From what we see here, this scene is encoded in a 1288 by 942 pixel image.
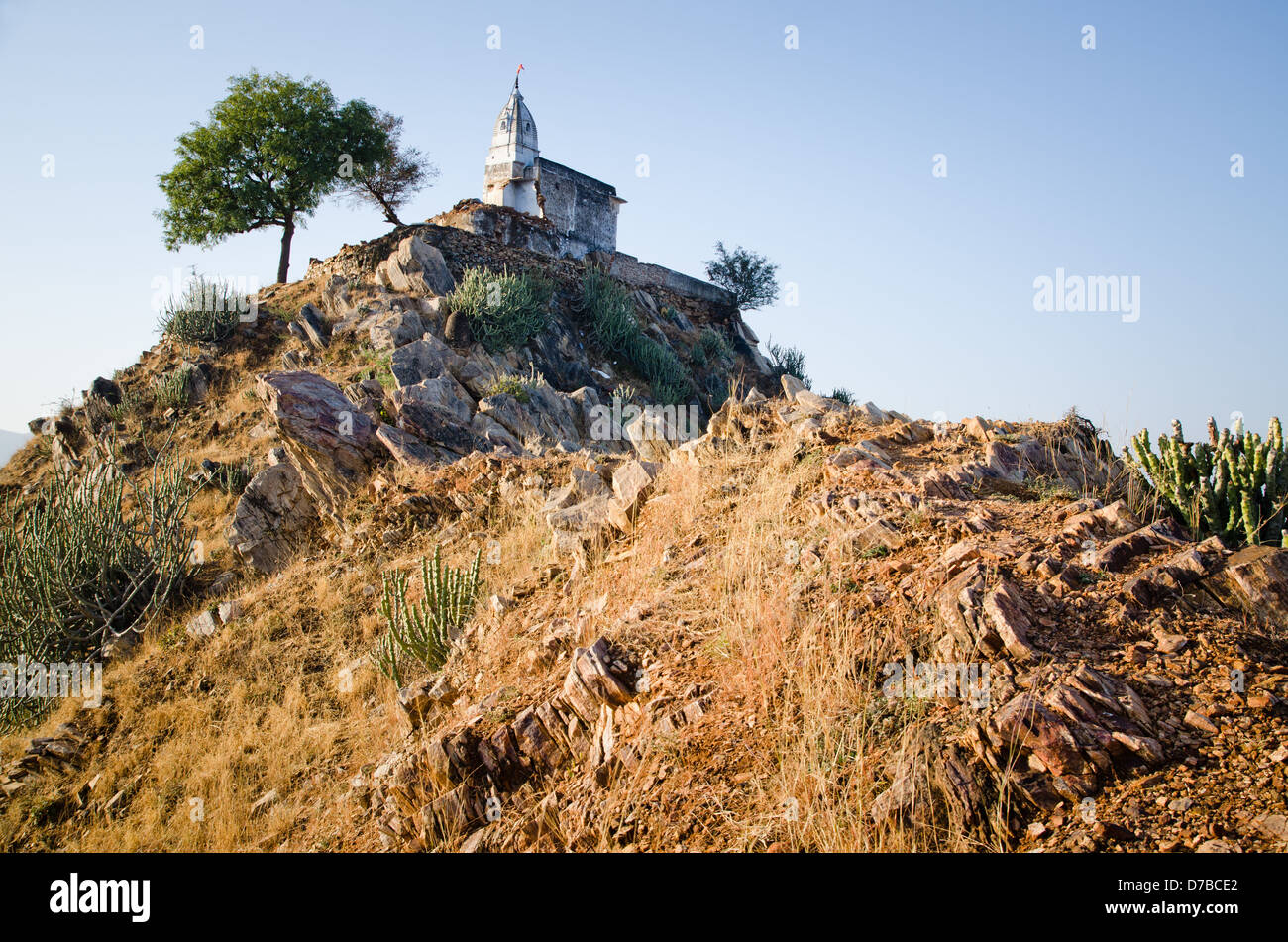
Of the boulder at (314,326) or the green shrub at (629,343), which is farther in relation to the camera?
the green shrub at (629,343)

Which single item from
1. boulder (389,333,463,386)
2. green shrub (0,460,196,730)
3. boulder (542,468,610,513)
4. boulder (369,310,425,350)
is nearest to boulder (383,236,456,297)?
boulder (369,310,425,350)

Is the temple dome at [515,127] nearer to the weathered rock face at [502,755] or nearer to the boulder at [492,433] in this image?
the boulder at [492,433]

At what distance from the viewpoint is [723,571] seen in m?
4.52

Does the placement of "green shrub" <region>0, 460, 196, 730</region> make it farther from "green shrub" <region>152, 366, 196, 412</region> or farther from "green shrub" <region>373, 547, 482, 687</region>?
"green shrub" <region>152, 366, 196, 412</region>

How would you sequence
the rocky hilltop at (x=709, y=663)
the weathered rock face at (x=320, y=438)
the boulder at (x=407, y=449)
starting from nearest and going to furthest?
1. the rocky hilltop at (x=709, y=663)
2. the weathered rock face at (x=320, y=438)
3. the boulder at (x=407, y=449)

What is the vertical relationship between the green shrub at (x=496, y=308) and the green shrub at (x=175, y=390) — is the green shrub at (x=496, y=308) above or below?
above

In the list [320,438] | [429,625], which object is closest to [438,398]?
[320,438]

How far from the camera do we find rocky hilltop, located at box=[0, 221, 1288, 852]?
2.78 meters

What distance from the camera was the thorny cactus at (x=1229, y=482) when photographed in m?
4.25

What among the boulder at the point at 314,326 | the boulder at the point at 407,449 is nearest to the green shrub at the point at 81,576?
the boulder at the point at 407,449

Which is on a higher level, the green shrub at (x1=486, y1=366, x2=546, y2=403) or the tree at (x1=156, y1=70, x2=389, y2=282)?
the tree at (x1=156, y1=70, x2=389, y2=282)

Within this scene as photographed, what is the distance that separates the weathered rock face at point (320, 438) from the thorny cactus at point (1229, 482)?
870cm

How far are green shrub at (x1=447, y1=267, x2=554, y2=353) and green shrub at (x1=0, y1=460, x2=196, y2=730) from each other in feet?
27.7
